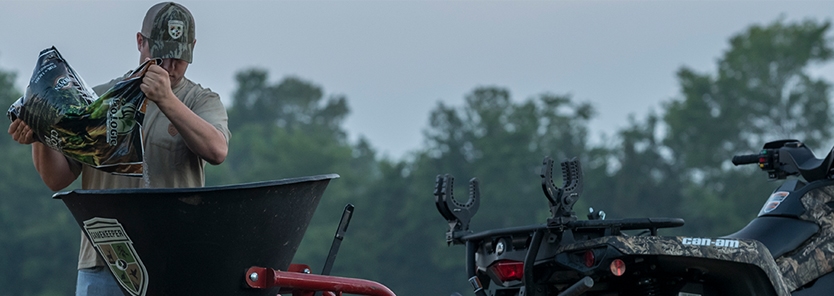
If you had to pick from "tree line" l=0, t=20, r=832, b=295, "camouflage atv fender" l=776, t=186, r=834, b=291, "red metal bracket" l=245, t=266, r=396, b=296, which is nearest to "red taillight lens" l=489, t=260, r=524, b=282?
"red metal bracket" l=245, t=266, r=396, b=296

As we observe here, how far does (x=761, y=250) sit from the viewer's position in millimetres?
4648

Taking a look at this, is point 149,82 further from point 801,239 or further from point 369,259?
point 369,259

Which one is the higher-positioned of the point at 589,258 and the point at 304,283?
the point at 589,258

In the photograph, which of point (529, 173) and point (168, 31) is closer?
point (168, 31)

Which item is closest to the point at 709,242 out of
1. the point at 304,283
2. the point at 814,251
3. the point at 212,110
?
the point at 814,251

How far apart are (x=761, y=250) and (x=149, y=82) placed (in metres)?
2.55

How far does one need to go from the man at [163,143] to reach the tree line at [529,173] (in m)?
43.2

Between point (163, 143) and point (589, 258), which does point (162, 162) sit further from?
point (589, 258)

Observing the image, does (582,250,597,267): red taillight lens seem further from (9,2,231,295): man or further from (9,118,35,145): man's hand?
(9,118,35,145): man's hand

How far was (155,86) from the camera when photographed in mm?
3463

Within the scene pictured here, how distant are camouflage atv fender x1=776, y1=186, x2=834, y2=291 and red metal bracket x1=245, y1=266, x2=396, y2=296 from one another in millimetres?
2072

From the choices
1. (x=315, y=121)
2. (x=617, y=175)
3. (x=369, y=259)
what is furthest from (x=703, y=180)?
(x=315, y=121)

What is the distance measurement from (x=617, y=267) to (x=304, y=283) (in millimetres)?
1399

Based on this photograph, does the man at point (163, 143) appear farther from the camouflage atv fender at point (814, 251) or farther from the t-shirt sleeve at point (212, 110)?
the camouflage atv fender at point (814, 251)
